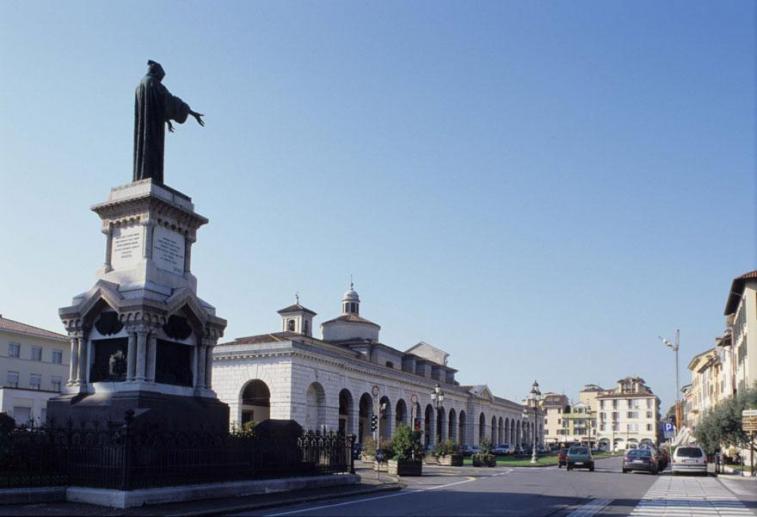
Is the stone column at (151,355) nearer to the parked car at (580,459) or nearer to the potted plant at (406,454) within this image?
the potted plant at (406,454)

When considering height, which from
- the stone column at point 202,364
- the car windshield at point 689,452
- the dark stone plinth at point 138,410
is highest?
the stone column at point 202,364

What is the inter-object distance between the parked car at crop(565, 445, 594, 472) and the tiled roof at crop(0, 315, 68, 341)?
42.2 meters

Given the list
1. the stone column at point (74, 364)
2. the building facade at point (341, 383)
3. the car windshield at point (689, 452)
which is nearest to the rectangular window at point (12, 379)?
the building facade at point (341, 383)

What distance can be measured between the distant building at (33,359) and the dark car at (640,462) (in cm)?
3904

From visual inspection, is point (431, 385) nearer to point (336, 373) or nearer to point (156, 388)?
point (336, 373)

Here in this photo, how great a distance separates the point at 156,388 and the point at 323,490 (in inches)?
204

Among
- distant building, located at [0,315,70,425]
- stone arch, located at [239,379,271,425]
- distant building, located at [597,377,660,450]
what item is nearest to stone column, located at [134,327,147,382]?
stone arch, located at [239,379,271,425]

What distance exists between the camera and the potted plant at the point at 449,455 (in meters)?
45.6

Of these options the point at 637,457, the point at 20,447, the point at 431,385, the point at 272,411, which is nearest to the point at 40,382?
the point at 272,411

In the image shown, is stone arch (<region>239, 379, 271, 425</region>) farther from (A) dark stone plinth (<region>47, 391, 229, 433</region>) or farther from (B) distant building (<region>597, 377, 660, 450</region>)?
(B) distant building (<region>597, 377, 660, 450</region>)

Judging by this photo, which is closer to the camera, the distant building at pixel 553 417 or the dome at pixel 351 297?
the dome at pixel 351 297

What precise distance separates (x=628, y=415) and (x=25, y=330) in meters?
121

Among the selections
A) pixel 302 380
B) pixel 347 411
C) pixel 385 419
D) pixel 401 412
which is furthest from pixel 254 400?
pixel 401 412

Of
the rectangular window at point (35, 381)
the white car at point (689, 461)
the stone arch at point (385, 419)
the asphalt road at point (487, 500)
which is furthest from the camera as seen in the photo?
the stone arch at point (385, 419)
